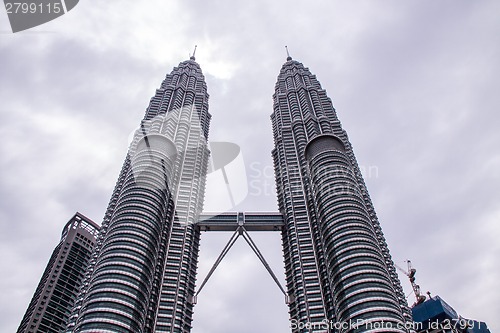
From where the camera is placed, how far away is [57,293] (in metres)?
180

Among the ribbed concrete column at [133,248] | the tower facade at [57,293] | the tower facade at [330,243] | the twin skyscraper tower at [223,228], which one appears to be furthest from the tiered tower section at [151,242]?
the tower facade at [57,293]

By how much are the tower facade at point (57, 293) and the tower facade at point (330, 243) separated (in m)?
95.0

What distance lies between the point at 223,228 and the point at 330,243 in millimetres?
58377

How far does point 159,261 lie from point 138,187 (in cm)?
2542

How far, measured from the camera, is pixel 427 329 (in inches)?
5487

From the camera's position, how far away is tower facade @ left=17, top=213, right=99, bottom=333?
16762 centimetres

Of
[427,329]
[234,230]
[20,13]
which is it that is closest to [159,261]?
[234,230]

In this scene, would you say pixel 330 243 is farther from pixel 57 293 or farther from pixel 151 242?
pixel 57 293

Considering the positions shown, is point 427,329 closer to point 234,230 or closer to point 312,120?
point 234,230

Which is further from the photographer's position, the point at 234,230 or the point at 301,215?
the point at 234,230

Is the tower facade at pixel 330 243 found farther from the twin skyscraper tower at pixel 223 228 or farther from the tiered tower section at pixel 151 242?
the tiered tower section at pixel 151 242

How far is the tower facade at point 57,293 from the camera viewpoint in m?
168

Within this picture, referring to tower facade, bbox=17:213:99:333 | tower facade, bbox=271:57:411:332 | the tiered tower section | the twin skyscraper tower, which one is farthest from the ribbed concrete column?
tower facade, bbox=17:213:99:333

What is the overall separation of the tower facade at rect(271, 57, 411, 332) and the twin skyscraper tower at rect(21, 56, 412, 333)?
34cm
